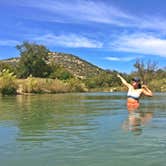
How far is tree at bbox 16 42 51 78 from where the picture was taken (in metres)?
93.3

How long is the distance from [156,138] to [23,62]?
8545cm

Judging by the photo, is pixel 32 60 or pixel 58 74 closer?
pixel 32 60

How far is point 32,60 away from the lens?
9431cm

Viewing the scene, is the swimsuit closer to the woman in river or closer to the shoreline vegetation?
the woman in river

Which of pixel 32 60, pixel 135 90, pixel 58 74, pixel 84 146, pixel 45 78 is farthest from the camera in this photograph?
pixel 58 74

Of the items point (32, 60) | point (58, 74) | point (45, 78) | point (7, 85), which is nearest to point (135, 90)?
point (7, 85)

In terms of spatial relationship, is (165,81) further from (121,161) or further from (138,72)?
(121,161)

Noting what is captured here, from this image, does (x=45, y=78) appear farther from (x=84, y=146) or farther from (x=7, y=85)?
(x=84, y=146)

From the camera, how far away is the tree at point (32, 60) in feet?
306

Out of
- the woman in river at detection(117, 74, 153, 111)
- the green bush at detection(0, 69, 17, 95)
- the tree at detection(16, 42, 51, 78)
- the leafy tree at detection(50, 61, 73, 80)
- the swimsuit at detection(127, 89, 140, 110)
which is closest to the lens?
the woman in river at detection(117, 74, 153, 111)

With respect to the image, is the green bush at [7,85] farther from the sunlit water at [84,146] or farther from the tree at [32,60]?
the sunlit water at [84,146]

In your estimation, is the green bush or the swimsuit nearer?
the swimsuit

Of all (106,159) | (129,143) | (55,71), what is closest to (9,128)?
(129,143)

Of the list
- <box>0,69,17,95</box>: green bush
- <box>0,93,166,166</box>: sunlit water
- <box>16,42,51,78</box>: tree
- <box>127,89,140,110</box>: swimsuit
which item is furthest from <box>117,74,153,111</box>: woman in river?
<box>16,42,51,78</box>: tree
